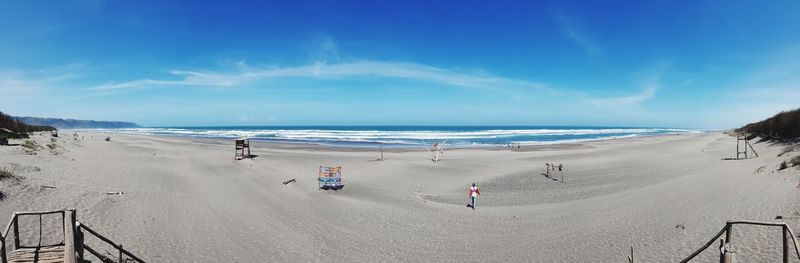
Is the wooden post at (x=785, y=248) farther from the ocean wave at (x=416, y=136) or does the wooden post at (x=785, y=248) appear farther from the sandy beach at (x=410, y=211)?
the ocean wave at (x=416, y=136)

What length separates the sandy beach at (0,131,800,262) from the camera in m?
9.95

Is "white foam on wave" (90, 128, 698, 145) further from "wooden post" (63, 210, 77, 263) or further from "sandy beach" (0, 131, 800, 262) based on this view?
"wooden post" (63, 210, 77, 263)

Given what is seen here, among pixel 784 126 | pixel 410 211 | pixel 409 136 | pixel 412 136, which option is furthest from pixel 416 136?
pixel 410 211

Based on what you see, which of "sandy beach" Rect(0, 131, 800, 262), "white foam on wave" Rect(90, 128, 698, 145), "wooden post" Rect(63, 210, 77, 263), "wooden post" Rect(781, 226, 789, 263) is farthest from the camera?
"white foam on wave" Rect(90, 128, 698, 145)

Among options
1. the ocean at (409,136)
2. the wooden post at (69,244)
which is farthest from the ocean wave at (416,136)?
the wooden post at (69,244)

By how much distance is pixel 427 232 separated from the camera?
11969 mm

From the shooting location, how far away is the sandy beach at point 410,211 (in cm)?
995

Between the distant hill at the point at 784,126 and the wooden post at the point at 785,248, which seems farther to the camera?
the distant hill at the point at 784,126

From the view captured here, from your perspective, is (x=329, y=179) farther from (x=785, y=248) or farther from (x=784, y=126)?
(x=784, y=126)

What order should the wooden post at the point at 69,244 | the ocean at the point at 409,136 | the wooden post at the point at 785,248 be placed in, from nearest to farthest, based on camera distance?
the wooden post at the point at 785,248
the wooden post at the point at 69,244
the ocean at the point at 409,136

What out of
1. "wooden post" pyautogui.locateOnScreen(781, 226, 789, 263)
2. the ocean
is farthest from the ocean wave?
"wooden post" pyautogui.locateOnScreen(781, 226, 789, 263)

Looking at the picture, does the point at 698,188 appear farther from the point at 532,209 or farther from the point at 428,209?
the point at 428,209

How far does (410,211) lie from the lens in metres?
14.4

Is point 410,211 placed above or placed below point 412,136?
below
